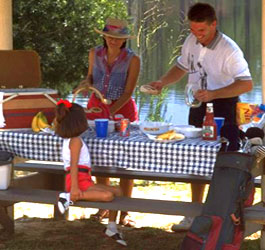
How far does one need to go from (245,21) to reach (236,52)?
33.1 feet

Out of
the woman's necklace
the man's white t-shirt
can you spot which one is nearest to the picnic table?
the man's white t-shirt

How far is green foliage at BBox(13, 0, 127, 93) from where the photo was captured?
941 centimetres

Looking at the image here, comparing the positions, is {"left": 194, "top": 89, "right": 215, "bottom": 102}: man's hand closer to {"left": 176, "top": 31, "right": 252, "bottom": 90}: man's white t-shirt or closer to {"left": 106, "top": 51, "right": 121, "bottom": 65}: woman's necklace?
{"left": 176, "top": 31, "right": 252, "bottom": 90}: man's white t-shirt

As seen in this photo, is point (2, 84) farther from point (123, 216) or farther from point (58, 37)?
point (58, 37)

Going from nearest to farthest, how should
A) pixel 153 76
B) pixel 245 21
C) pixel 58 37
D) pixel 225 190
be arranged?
1. pixel 225 190
2. pixel 58 37
3. pixel 153 76
4. pixel 245 21

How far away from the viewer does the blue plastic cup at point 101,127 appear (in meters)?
5.00

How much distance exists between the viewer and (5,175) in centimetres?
522

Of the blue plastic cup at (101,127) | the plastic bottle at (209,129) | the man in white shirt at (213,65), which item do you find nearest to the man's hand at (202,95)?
the man in white shirt at (213,65)

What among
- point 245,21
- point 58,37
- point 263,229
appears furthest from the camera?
point 245,21

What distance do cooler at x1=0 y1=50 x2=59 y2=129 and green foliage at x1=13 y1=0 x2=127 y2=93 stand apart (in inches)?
133

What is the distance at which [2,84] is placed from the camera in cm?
595

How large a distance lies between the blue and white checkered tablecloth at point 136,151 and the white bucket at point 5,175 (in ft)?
0.41

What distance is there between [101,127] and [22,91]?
0.76m

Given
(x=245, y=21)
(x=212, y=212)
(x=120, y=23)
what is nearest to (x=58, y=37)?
(x=120, y=23)
